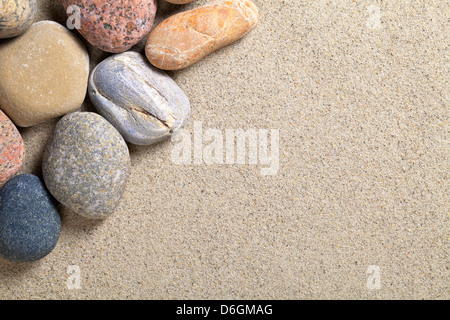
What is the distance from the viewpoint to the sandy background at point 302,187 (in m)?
1.17

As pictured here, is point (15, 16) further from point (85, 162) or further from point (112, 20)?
point (85, 162)

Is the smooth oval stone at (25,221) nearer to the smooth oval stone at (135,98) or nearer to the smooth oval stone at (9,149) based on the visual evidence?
the smooth oval stone at (9,149)

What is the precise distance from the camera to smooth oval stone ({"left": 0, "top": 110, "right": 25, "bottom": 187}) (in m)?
1.04

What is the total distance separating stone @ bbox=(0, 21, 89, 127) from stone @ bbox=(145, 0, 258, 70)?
21 centimetres

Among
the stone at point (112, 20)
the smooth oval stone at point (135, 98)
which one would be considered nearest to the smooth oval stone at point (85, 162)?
the smooth oval stone at point (135, 98)

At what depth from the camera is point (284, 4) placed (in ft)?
3.81

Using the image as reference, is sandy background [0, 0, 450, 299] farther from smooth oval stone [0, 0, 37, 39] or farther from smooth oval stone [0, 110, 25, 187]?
smooth oval stone [0, 0, 37, 39]

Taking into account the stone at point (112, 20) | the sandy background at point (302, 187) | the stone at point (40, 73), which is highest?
the stone at point (112, 20)

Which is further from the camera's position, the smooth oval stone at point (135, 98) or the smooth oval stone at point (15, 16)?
the smooth oval stone at point (135, 98)

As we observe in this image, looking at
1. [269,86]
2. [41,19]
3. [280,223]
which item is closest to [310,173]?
Result: [280,223]

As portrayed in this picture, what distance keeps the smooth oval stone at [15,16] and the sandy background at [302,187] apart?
32cm

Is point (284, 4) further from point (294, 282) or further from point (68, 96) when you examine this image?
point (294, 282)

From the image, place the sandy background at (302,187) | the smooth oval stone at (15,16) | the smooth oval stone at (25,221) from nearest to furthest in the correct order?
the smooth oval stone at (15,16) → the smooth oval stone at (25,221) → the sandy background at (302,187)

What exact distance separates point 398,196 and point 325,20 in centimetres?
55
